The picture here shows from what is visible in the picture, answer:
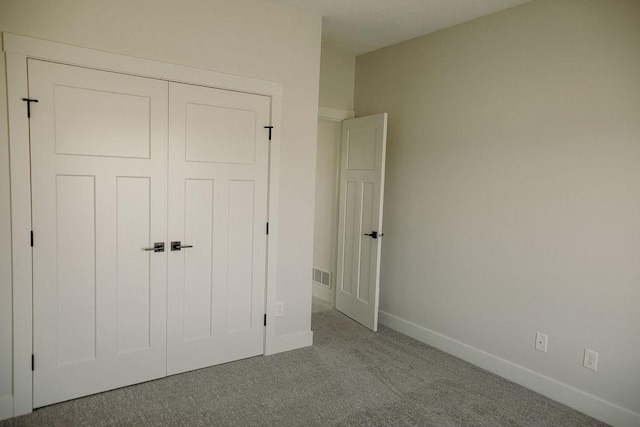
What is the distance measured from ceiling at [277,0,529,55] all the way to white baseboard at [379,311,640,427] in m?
2.59

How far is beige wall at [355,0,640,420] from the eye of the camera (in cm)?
256

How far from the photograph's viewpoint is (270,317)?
3.37 metres

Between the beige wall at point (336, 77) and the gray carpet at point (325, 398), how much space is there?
2.47 metres

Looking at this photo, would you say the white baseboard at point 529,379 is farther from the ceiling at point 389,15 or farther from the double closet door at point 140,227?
the ceiling at point 389,15

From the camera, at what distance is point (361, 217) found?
4.15 metres

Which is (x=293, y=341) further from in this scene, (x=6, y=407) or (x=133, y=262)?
(x=6, y=407)

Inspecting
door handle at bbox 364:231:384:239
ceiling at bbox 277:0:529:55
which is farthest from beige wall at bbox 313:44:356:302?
door handle at bbox 364:231:384:239

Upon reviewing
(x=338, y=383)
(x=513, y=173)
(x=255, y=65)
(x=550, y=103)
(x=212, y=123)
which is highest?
(x=255, y=65)

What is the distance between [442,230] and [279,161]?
151 centimetres

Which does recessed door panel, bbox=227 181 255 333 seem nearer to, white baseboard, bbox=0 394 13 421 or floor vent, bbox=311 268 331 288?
white baseboard, bbox=0 394 13 421

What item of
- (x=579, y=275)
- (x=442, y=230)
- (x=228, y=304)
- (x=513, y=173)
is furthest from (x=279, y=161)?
(x=579, y=275)

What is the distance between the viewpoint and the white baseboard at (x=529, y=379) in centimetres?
258

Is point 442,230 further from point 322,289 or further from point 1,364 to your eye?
point 1,364

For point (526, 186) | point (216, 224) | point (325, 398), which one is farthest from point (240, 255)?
point (526, 186)
